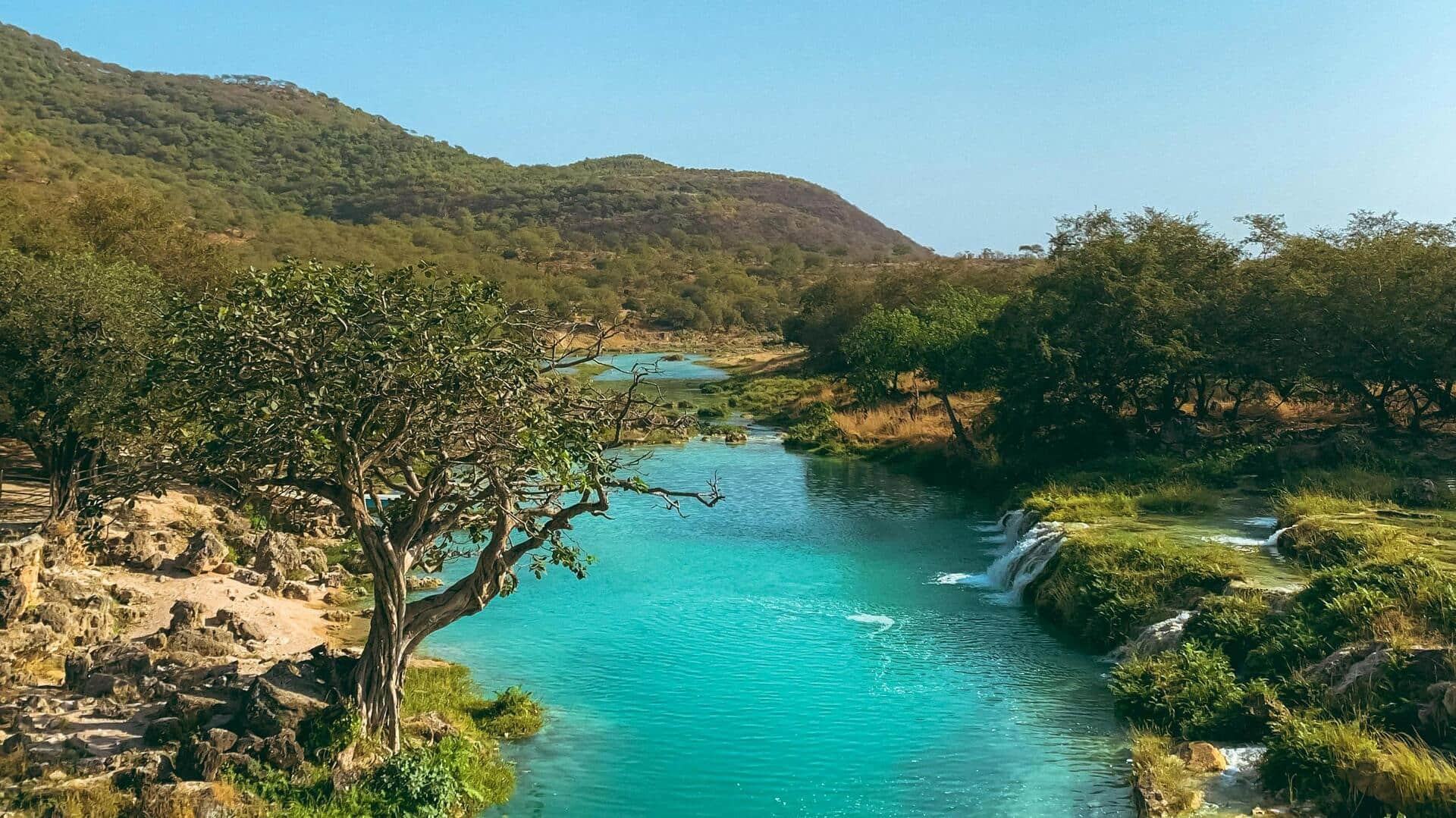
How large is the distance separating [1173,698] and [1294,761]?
3.09 meters

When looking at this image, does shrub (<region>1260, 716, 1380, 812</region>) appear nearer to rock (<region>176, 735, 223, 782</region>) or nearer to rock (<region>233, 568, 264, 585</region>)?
rock (<region>176, 735, 223, 782</region>)

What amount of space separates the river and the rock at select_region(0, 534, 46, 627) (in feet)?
22.9

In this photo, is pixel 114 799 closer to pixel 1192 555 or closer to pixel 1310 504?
pixel 1192 555

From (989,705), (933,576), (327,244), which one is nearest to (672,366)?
(327,244)

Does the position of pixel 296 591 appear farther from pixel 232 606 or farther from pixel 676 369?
pixel 676 369

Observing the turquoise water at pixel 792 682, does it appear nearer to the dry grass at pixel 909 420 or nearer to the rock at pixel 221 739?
the rock at pixel 221 739

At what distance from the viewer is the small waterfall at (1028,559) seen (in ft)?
84.5

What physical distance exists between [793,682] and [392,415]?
9511 mm

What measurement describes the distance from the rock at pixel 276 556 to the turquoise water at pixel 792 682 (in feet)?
13.9

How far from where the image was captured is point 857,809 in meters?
14.6

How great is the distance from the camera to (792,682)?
1980 cm

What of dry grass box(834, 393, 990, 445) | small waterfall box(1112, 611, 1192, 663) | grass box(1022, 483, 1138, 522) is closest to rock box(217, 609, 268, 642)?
small waterfall box(1112, 611, 1192, 663)

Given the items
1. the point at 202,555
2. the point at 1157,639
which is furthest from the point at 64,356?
the point at 1157,639

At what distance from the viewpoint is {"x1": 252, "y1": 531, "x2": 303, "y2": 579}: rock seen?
79.5ft
